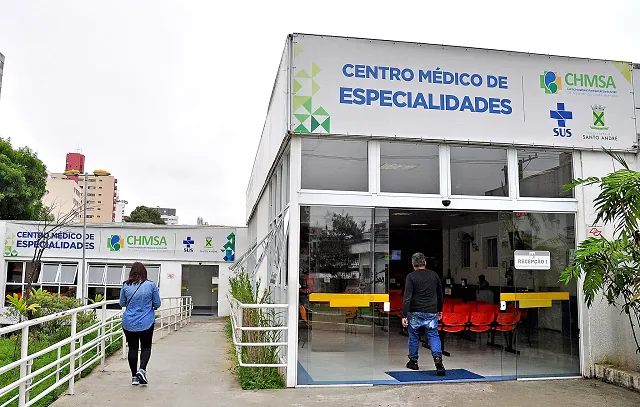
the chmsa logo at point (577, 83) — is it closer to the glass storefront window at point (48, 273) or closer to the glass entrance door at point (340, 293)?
the glass entrance door at point (340, 293)

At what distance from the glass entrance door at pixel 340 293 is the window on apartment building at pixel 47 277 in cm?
1825

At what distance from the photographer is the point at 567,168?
28.3 feet

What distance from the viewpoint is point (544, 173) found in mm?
8562

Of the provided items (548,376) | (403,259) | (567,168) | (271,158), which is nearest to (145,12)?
(271,158)

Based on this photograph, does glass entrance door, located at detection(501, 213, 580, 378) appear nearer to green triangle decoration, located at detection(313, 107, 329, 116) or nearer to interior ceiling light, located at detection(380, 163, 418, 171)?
interior ceiling light, located at detection(380, 163, 418, 171)

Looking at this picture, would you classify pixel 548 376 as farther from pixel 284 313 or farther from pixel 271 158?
pixel 271 158

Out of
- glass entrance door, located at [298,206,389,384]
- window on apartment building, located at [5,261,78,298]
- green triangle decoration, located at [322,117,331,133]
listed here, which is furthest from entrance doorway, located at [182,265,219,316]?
green triangle decoration, located at [322,117,331,133]

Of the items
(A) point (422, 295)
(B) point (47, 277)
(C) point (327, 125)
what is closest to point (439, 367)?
(A) point (422, 295)

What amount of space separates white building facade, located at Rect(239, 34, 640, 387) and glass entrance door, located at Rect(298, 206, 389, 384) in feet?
0.05

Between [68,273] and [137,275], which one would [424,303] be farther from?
[68,273]

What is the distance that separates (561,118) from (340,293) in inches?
157

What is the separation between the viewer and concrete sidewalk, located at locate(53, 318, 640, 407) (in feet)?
21.8

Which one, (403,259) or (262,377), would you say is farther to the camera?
(403,259)

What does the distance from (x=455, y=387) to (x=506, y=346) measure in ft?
5.34
